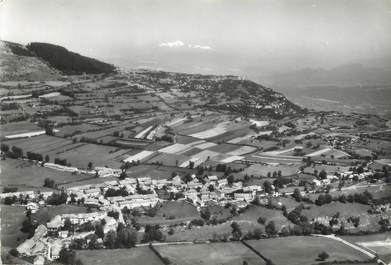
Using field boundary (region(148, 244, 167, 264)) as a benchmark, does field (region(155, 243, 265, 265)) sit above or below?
below

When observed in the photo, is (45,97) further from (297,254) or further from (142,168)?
(297,254)

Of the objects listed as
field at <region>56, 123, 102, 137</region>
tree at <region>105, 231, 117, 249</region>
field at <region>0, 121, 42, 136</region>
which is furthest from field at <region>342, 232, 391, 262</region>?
field at <region>0, 121, 42, 136</region>

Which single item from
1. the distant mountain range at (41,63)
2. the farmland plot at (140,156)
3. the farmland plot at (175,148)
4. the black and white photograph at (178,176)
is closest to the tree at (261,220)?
the black and white photograph at (178,176)

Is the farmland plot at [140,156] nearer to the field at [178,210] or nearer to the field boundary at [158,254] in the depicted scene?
the field at [178,210]

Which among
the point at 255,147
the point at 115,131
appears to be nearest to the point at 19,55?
the point at 115,131

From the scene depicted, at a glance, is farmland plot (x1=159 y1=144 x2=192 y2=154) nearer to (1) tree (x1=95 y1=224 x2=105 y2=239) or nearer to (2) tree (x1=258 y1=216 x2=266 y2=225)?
(2) tree (x1=258 y1=216 x2=266 y2=225)
